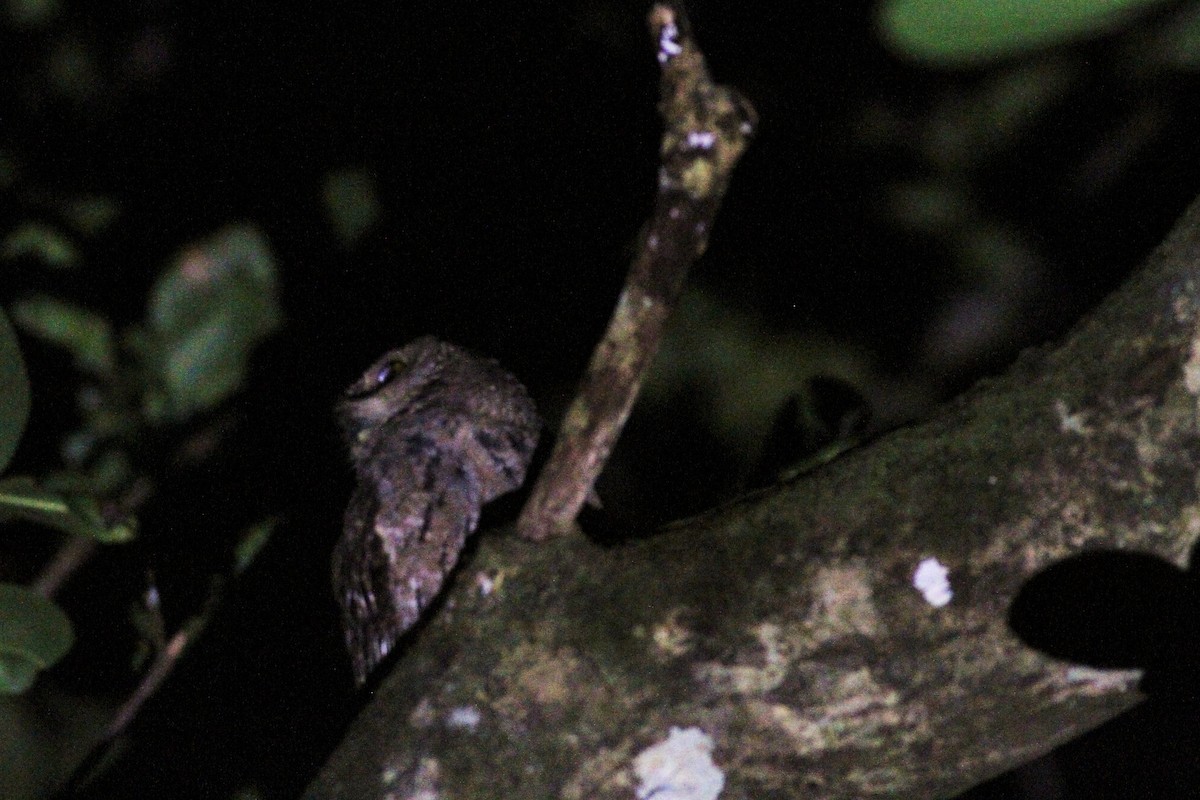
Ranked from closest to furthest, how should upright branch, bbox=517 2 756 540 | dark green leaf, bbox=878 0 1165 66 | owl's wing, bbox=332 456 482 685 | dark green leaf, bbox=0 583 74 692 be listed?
1. dark green leaf, bbox=878 0 1165 66
2. upright branch, bbox=517 2 756 540
3. dark green leaf, bbox=0 583 74 692
4. owl's wing, bbox=332 456 482 685

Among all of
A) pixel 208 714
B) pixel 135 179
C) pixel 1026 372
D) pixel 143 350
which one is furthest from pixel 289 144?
pixel 1026 372

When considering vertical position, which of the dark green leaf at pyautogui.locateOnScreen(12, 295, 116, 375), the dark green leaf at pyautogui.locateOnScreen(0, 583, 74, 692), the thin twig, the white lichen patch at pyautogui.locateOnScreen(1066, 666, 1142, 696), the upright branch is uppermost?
the upright branch

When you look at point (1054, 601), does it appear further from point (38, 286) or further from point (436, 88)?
point (436, 88)

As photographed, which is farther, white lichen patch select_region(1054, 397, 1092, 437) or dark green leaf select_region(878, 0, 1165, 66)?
white lichen patch select_region(1054, 397, 1092, 437)

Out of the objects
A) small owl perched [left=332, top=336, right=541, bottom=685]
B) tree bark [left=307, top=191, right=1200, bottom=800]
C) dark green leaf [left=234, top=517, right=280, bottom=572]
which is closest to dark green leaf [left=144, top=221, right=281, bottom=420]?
small owl perched [left=332, top=336, right=541, bottom=685]

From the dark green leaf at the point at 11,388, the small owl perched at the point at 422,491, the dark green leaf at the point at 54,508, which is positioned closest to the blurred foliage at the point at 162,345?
the small owl perched at the point at 422,491

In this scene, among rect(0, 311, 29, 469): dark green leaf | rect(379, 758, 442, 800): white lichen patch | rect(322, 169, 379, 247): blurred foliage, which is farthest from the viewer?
rect(322, 169, 379, 247): blurred foliage

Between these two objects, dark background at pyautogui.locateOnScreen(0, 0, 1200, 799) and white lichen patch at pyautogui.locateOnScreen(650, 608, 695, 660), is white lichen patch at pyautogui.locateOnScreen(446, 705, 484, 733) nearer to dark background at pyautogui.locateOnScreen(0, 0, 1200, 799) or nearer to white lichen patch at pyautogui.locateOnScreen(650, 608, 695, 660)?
white lichen patch at pyautogui.locateOnScreen(650, 608, 695, 660)

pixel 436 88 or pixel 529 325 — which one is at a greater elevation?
pixel 436 88
